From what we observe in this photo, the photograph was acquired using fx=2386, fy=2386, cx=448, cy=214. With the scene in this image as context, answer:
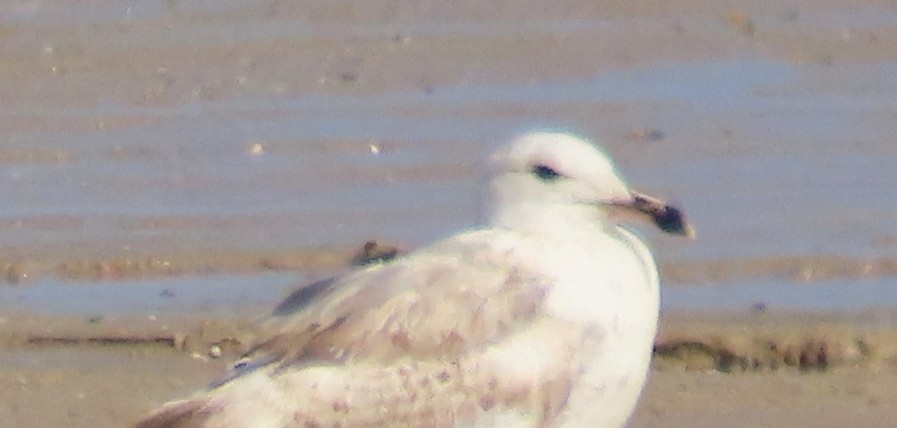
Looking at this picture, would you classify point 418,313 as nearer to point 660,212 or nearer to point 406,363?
point 406,363

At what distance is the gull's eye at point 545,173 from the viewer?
6.18 metres

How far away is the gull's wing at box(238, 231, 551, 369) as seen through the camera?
595 centimetres

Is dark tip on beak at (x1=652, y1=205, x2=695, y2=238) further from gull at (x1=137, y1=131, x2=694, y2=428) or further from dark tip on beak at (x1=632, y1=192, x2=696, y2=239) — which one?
gull at (x1=137, y1=131, x2=694, y2=428)

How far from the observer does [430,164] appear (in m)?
9.76

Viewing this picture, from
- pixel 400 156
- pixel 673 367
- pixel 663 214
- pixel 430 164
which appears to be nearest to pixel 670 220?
pixel 663 214

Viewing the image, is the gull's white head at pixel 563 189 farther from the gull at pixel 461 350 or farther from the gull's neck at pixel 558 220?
the gull at pixel 461 350

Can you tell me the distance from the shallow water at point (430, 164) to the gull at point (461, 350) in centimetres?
221

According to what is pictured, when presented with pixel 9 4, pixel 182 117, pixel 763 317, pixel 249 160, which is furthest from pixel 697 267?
pixel 9 4

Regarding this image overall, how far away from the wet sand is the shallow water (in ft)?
0.05

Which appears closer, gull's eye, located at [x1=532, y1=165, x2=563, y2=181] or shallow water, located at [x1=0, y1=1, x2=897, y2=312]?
gull's eye, located at [x1=532, y1=165, x2=563, y2=181]

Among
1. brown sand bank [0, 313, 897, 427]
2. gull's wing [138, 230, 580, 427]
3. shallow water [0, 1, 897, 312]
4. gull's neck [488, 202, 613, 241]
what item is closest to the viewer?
gull's wing [138, 230, 580, 427]

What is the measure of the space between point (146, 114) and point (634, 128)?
2.19 metres

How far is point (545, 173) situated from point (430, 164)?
359 cm

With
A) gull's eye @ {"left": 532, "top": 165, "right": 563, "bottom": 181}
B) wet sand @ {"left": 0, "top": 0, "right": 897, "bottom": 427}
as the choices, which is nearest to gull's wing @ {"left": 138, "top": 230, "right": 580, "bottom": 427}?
gull's eye @ {"left": 532, "top": 165, "right": 563, "bottom": 181}
